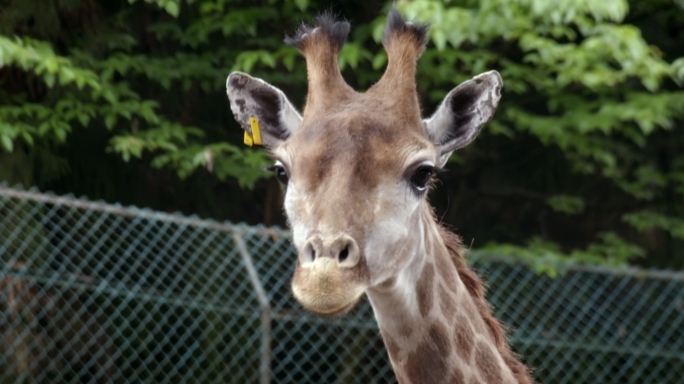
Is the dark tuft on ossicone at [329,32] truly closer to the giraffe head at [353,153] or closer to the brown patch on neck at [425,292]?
the giraffe head at [353,153]

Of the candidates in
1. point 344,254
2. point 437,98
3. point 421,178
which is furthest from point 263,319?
point 344,254

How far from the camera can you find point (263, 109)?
338 cm

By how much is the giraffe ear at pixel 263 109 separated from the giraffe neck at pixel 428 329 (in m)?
0.64

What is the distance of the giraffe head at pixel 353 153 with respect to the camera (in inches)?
97.3

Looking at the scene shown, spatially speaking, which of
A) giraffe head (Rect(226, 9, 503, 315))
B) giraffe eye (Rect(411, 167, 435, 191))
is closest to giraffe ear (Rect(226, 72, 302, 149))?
giraffe head (Rect(226, 9, 503, 315))

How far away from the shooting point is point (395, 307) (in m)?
2.87

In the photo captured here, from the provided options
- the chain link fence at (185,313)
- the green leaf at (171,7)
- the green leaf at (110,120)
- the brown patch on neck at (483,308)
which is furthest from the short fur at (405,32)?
the green leaf at (110,120)

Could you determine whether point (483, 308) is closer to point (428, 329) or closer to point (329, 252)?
point (428, 329)

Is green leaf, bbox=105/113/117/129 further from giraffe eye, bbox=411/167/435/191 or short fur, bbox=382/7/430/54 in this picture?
giraffe eye, bbox=411/167/435/191

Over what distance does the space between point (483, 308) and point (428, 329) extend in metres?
0.41

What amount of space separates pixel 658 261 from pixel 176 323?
429 centimetres

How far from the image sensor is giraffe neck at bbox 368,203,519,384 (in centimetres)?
286

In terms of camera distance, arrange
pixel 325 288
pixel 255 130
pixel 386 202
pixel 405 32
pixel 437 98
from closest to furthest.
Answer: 1. pixel 325 288
2. pixel 386 202
3. pixel 405 32
4. pixel 255 130
5. pixel 437 98

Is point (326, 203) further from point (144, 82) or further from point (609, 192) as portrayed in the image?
point (609, 192)
